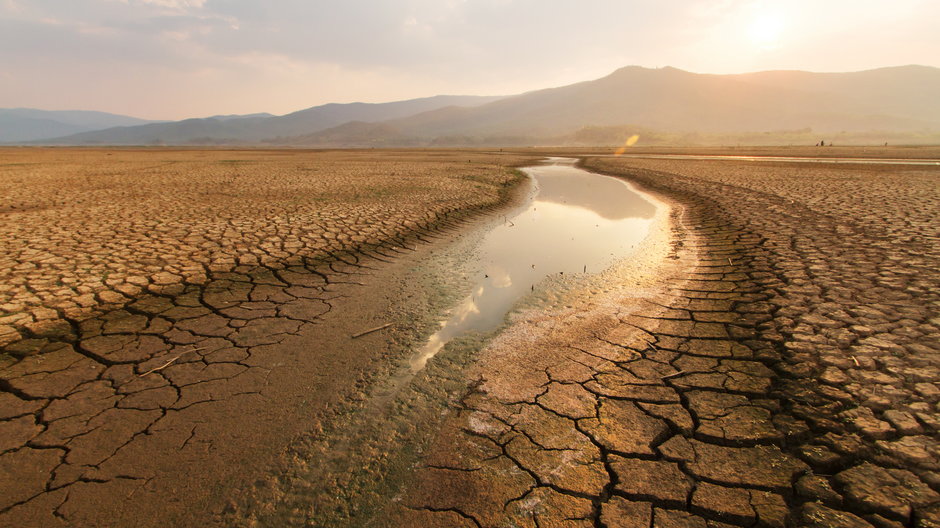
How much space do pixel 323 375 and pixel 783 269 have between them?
17.4ft

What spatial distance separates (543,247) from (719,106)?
540 ft

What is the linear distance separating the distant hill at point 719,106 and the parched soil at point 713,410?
10539 centimetres

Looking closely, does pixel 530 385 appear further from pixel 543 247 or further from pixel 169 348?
pixel 543 247

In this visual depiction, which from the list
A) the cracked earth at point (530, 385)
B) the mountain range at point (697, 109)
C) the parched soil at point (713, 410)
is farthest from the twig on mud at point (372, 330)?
the mountain range at point (697, 109)

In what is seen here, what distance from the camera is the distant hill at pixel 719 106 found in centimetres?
11631

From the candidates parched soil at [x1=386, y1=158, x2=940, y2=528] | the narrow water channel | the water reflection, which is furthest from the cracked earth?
the water reflection

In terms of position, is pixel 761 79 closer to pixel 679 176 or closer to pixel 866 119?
pixel 866 119

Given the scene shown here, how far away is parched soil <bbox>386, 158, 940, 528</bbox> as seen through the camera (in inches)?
67.8

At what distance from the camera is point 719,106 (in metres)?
133

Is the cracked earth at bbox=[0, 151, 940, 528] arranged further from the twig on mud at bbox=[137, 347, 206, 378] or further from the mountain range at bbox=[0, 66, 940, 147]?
the mountain range at bbox=[0, 66, 940, 147]

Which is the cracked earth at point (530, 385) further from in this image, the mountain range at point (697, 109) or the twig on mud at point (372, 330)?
the mountain range at point (697, 109)

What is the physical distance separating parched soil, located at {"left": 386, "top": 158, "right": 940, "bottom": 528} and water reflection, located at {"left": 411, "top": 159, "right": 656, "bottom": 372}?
548 millimetres

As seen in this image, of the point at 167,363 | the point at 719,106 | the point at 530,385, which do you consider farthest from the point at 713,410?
the point at 719,106

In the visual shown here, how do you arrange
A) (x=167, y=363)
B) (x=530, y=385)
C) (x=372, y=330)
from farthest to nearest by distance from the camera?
(x=372, y=330), (x=167, y=363), (x=530, y=385)
